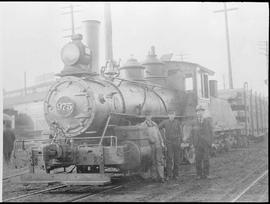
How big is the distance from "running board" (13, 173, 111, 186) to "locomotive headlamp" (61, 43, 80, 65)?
1.53 metres

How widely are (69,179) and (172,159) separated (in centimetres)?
163

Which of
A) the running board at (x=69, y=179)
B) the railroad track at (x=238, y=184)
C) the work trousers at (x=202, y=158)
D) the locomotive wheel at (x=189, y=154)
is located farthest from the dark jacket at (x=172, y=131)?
the locomotive wheel at (x=189, y=154)

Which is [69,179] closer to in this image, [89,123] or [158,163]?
[89,123]

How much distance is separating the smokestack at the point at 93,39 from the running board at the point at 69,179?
1.54m

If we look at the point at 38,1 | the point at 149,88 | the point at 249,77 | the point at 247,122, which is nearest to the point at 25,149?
the point at 38,1

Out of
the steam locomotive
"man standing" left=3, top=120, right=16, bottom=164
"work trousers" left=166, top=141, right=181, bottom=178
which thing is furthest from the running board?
"man standing" left=3, top=120, right=16, bottom=164

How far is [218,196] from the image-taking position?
15.0 ft

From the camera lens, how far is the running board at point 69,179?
16.3ft

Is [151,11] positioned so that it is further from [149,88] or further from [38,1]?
[149,88]

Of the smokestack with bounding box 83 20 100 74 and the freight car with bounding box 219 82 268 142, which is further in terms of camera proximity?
the freight car with bounding box 219 82 268 142

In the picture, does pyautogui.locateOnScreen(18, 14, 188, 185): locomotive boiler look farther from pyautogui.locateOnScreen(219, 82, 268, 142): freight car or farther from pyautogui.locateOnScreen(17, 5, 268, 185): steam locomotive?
pyautogui.locateOnScreen(219, 82, 268, 142): freight car

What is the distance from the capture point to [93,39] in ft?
20.1

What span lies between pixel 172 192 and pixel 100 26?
2.48 metres

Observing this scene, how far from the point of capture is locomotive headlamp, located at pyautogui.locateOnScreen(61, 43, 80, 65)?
5.67 meters
